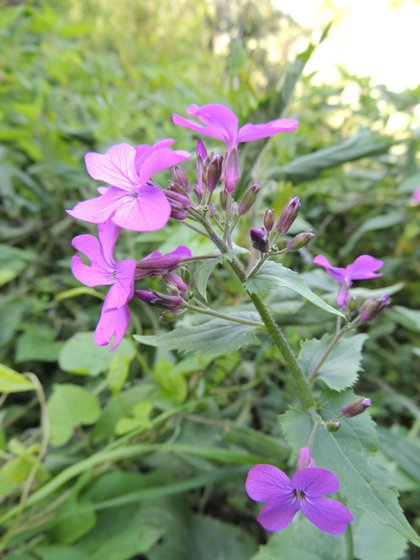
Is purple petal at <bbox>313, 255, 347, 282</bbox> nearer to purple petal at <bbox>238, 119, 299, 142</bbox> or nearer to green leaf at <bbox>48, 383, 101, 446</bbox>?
purple petal at <bbox>238, 119, 299, 142</bbox>

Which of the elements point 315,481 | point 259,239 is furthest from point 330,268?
point 315,481

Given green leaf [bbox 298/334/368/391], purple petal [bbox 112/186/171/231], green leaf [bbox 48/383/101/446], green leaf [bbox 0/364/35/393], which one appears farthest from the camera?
green leaf [bbox 48/383/101/446]

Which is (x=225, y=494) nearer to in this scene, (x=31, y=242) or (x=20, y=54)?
(x=31, y=242)

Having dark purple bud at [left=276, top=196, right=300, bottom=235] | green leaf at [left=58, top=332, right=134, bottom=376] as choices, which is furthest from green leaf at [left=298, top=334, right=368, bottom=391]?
green leaf at [left=58, top=332, right=134, bottom=376]

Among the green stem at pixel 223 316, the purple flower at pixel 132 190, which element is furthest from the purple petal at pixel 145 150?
the green stem at pixel 223 316

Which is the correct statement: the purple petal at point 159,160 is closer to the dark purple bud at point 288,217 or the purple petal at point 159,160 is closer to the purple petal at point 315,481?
the dark purple bud at point 288,217

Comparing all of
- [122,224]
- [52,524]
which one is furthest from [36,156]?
[122,224]

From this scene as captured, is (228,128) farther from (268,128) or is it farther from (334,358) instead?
(334,358)
